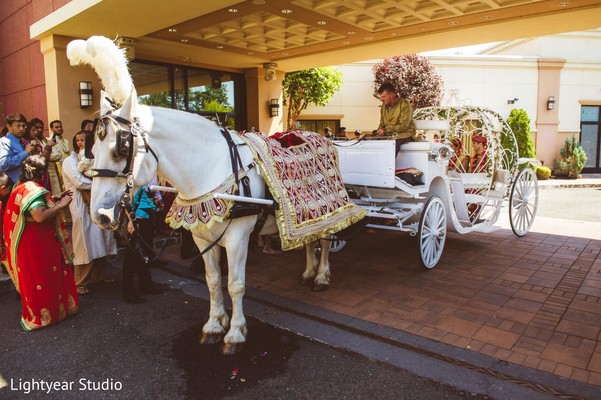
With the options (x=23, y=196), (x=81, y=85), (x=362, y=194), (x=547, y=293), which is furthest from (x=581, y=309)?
(x=81, y=85)

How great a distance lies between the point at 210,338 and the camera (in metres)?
3.80

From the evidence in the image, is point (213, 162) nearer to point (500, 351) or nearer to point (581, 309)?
point (500, 351)

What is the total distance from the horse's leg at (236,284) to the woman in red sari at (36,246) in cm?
180

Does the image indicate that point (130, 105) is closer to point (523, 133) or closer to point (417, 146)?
point (417, 146)

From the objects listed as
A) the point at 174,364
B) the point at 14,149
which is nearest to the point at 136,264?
the point at 174,364

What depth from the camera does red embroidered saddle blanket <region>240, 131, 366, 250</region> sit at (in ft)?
12.4

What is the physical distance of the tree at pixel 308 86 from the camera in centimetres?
1489

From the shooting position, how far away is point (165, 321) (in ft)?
14.3

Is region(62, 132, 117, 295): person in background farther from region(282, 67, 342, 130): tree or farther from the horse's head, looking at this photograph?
region(282, 67, 342, 130): tree

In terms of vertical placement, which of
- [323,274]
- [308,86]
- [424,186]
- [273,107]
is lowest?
[323,274]

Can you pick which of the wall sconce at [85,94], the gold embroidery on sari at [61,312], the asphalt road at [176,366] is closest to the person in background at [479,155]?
the asphalt road at [176,366]

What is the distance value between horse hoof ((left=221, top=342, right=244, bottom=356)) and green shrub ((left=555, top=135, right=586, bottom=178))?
18.2m

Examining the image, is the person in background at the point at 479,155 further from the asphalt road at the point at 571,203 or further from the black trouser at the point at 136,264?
the black trouser at the point at 136,264

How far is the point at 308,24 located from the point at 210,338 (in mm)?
5933
